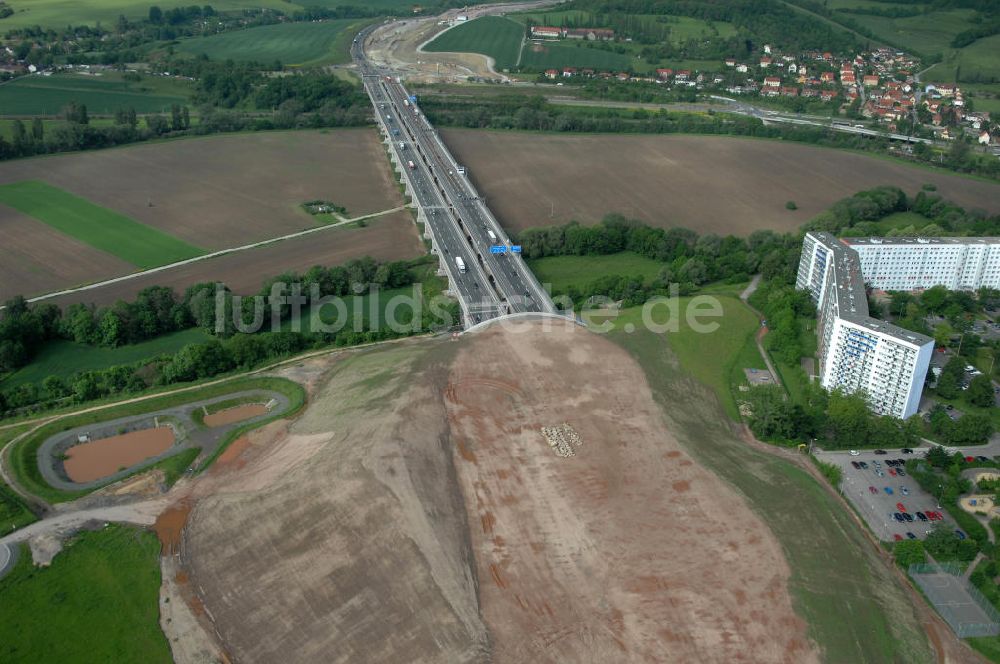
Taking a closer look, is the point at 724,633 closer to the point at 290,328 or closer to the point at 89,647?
the point at 89,647

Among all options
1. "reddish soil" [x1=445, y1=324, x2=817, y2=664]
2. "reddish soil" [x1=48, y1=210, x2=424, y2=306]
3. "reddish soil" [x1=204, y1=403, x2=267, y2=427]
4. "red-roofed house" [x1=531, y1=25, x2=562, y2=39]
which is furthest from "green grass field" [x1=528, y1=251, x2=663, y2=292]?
"red-roofed house" [x1=531, y1=25, x2=562, y2=39]

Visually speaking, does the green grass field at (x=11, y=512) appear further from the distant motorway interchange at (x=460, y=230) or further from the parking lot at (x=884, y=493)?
the parking lot at (x=884, y=493)

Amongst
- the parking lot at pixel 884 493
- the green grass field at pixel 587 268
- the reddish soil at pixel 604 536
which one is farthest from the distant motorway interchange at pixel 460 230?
the parking lot at pixel 884 493

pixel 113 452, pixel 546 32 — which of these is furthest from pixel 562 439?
pixel 546 32

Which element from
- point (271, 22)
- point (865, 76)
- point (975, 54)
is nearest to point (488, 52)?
point (271, 22)

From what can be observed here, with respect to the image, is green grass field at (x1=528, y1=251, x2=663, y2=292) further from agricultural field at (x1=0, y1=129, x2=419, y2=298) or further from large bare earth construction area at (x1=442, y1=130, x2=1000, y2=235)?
agricultural field at (x1=0, y1=129, x2=419, y2=298)

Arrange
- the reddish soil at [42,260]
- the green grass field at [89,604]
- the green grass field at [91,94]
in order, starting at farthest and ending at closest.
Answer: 1. the green grass field at [91,94]
2. the reddish soil at [42,260]
3. the green grass field at [89,604]
